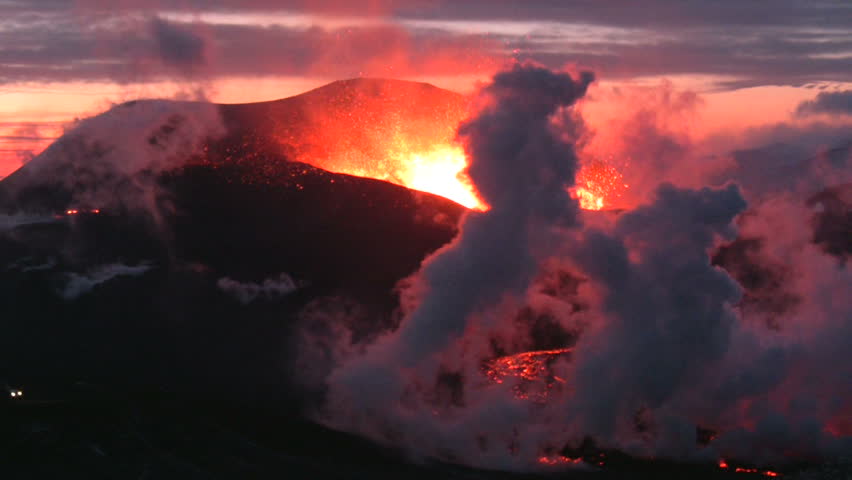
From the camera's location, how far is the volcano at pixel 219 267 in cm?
6316

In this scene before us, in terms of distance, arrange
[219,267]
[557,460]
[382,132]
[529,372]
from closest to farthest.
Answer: [557,460] < [529,372] < [219,267] < [382,132]

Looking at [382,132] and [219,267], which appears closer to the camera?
[219,267]

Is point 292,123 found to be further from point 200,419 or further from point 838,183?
point 838,183

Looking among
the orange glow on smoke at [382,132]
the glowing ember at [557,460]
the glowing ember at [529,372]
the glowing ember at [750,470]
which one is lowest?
the glowing ember at [557,460]

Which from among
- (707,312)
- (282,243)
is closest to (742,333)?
(707,312)

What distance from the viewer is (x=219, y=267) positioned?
8406 centimetres

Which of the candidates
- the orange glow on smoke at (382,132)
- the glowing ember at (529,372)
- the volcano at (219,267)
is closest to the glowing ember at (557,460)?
the volcano at (219,267)

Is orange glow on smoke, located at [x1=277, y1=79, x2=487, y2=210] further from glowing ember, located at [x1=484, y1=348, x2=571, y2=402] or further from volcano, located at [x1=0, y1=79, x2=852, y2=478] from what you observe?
glowing ember, located at [x1=484, y1=348, x2=571, y2=402]

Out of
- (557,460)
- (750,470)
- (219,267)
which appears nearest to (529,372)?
(557,460)

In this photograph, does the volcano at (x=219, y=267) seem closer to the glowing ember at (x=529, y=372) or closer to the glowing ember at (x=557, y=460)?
the glowing ember at (x=529, y=372)

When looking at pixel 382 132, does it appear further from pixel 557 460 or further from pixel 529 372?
pixel 557 460

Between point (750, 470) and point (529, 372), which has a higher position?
point (529, 372)

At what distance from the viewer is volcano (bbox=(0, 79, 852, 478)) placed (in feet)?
207

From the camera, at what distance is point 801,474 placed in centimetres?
6016
